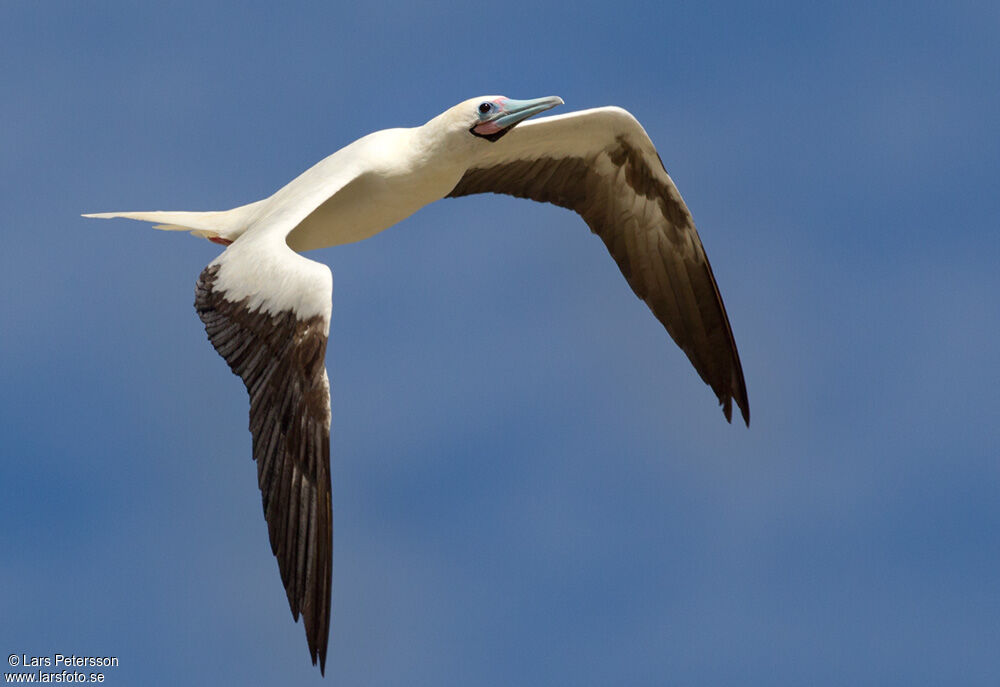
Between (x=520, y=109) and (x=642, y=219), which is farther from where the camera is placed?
(x=642, y=219)

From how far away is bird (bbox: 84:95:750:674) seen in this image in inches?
457

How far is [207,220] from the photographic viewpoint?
49.1ft

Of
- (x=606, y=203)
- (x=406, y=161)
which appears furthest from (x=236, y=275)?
(x=606, y=203)

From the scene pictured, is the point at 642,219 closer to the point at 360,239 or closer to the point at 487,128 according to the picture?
the point at 487,128

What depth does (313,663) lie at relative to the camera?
11.2 m

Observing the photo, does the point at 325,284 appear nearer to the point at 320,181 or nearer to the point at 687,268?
the point at 320,181

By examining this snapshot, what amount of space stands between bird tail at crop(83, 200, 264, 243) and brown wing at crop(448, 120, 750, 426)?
203 centimetres

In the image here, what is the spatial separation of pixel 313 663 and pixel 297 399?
6.35ft

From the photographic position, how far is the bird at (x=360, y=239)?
11617mm

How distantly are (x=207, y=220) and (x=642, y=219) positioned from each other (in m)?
4.25

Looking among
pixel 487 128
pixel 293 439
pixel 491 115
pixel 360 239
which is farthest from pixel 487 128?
pixel 293 439

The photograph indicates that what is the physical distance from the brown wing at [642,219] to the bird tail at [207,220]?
203 cm

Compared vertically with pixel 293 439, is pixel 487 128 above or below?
above

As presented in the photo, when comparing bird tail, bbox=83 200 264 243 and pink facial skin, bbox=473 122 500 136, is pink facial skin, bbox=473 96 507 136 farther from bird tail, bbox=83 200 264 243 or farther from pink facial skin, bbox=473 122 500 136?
bird tail, bbox=83 200 264 243
